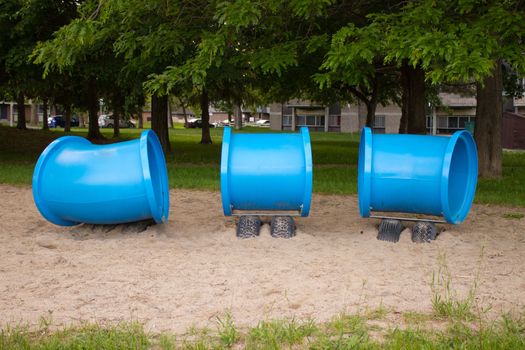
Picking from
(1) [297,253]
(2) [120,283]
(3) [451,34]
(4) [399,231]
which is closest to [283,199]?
(1) [297,253]

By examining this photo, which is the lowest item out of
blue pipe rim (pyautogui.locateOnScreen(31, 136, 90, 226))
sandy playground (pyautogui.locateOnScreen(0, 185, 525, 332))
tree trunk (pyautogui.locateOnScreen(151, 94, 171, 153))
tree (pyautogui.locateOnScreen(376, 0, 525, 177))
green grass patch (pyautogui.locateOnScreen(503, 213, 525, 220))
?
sandy playground (pyautogui.locateOnScreen(0, 185, 525, 332))

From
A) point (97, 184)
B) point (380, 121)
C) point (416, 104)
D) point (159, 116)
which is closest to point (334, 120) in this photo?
point (380, 121)

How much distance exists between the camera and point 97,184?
7.89 meters

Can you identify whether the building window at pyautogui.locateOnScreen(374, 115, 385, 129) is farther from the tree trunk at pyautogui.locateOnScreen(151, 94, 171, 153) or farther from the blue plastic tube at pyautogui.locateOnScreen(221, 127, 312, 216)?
the blue plastic tube at pyautogui.locateOnScreen(221, 127, 312, 216)

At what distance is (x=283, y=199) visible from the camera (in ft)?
26.2

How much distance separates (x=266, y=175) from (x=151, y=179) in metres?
1.63

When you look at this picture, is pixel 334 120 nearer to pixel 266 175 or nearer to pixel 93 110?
pixel 93 110

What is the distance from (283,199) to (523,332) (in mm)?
3662

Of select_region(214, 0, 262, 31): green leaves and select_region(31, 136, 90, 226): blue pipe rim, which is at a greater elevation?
select_region(214, 0, 262, 31): green leaves

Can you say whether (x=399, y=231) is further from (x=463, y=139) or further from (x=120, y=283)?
(x=120, y=283)

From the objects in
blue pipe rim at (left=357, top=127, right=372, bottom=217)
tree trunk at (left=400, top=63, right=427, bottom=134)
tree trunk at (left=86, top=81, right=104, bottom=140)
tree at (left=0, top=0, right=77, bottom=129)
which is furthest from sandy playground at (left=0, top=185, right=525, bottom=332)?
tree trunk at (left=86, top=81, right=104, bottom=140)

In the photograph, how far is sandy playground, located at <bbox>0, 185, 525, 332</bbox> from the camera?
5438mm

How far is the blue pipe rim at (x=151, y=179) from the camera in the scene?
777cm

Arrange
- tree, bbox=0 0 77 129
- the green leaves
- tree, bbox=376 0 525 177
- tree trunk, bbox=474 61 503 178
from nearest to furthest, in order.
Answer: tree, bbox=376 0 525 177 → the green leaves → tree trunk, bbox=474 61 503 178 → tree, bbox=0 0 77 129
